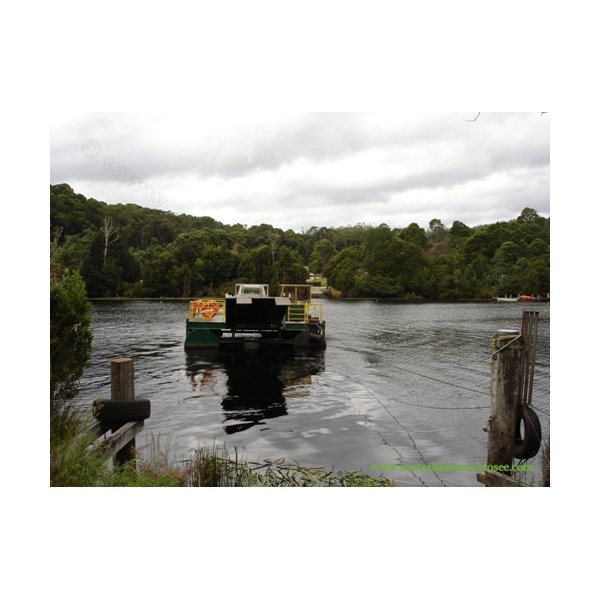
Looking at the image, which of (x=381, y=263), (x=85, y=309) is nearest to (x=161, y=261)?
(x=85, y=309)

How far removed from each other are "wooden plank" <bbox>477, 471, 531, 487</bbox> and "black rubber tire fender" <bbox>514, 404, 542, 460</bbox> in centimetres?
47

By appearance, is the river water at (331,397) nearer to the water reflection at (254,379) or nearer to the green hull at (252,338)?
the water reflection at (254,379)

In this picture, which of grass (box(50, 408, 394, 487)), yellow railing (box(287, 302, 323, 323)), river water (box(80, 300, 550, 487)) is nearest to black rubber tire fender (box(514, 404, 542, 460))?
river water (box(80, 300, 550, 487))

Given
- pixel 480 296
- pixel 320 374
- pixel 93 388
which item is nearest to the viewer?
pixel 93 388

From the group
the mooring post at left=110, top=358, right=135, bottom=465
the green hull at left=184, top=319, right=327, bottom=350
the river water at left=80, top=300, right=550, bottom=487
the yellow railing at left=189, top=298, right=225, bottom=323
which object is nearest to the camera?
the mooring post at left=110, top=358, right=135, bottom=465

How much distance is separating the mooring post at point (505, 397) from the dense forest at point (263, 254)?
275 centimetres

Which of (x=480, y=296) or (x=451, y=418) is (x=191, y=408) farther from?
(x=480, y=296)

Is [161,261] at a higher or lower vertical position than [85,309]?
higher

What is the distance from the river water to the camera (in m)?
9.59

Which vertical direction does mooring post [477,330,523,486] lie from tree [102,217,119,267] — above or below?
below

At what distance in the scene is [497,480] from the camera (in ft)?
21.9

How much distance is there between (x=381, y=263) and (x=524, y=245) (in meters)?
44.9

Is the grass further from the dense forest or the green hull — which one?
the green hull
